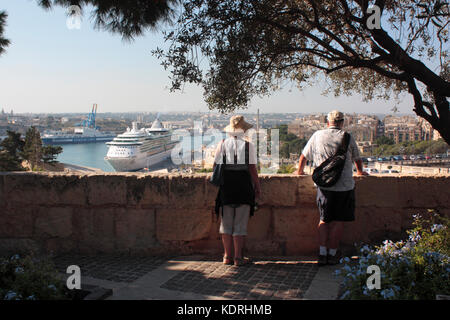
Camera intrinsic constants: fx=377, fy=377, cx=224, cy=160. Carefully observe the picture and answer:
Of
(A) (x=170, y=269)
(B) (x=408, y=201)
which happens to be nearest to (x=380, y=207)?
(B) (x=408, y=201)

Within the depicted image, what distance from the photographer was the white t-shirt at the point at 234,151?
3428 mm

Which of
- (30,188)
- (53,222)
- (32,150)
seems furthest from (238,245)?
(32,150)

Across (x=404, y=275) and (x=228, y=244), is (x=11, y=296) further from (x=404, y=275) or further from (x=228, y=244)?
(x=404, y=275)

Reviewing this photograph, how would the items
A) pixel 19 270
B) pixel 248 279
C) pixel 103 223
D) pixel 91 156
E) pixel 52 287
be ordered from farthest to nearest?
pixel 91 156, pixel 103 223, pixel 248 279, pixel 19 270, pixel 52 287

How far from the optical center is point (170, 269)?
3523 millimetres

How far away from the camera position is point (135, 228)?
13.1 ft

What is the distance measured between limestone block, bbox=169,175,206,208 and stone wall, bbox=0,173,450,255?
0.03 feet

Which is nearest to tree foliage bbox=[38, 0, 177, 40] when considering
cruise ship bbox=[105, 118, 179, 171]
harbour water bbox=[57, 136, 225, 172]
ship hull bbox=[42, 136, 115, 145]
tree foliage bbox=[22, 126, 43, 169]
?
tree foliage bbox=[22, 126, 43, 169]

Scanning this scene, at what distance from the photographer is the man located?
130 inches

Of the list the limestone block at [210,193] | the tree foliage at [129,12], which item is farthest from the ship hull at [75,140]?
the limestone block at [210,193]

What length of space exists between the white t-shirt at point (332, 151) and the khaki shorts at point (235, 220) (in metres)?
0.77

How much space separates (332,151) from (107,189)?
2.30 meters
